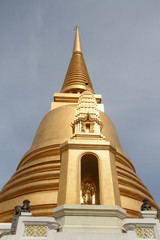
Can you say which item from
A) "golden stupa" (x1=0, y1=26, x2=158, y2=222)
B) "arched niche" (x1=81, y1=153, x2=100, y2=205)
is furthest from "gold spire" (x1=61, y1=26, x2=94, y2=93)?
"arched niche" (x1=81, y1=153, x2=100, y2=205)

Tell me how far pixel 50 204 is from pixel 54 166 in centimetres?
174

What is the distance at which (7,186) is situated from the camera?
9.38 metres

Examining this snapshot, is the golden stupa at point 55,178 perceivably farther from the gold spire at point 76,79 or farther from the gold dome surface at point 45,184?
the gold spire at point 76,79

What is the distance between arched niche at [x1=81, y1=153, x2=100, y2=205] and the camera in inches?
294

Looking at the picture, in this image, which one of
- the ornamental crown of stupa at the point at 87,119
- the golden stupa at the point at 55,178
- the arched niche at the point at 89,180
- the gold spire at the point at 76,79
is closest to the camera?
the golden stupa at the point at 55,178

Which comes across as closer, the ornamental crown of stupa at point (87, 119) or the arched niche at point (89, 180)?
the arched niche at point (89, 180)

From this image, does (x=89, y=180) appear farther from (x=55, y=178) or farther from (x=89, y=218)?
(x=89, y=218)

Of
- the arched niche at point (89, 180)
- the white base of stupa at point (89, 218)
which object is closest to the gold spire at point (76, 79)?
the arched niche at point (89, 180)

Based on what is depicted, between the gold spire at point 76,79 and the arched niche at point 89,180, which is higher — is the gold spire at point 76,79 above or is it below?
above

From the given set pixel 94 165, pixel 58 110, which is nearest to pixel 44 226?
pixel 94 165

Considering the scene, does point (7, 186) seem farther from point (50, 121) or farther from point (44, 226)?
point (44, 226)

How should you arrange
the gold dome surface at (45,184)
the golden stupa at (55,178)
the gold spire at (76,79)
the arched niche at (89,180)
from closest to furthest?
1. the golden stupa at (55,178)
2. the arched niche at (89,180)
3. the gold dome surface at (45,184)
4. the gold spire at (76,79)

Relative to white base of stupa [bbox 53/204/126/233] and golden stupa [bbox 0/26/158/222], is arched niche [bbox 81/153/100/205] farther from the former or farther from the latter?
white base of stupa [bbox 53/204/126/233]

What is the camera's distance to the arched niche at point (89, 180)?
24.5 feet
